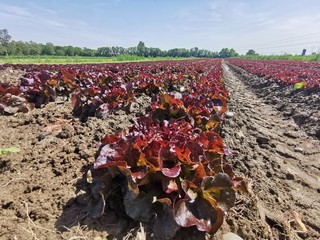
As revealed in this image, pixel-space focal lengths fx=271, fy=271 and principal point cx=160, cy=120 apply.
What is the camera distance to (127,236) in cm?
220

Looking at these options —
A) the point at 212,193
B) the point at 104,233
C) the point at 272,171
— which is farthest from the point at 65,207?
the point at 272,171

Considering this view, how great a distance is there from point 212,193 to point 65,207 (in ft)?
4.47

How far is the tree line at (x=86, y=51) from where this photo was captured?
3323 inches

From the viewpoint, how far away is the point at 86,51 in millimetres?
110375

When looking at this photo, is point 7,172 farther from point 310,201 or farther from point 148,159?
point 310,201

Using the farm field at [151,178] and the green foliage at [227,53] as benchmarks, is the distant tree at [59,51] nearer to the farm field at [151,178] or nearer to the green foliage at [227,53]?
the green foliage at [227,53]

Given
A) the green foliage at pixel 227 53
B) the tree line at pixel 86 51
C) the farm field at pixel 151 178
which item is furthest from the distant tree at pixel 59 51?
the farm field at pixel 151 178

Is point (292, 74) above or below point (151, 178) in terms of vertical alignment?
below

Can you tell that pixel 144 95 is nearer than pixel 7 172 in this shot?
No

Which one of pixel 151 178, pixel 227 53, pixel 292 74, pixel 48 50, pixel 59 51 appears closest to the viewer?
pixel 151 178

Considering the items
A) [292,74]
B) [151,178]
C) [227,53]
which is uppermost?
[151,178]

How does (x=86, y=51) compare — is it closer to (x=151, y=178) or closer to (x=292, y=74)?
(x=292, y=74)

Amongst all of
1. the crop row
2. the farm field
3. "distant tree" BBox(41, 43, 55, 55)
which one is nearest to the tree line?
"distant tree" BBox(41, 43, 55, 55)

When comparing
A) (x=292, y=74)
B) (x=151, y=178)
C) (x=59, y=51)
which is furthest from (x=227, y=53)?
(x=151, y=178)
